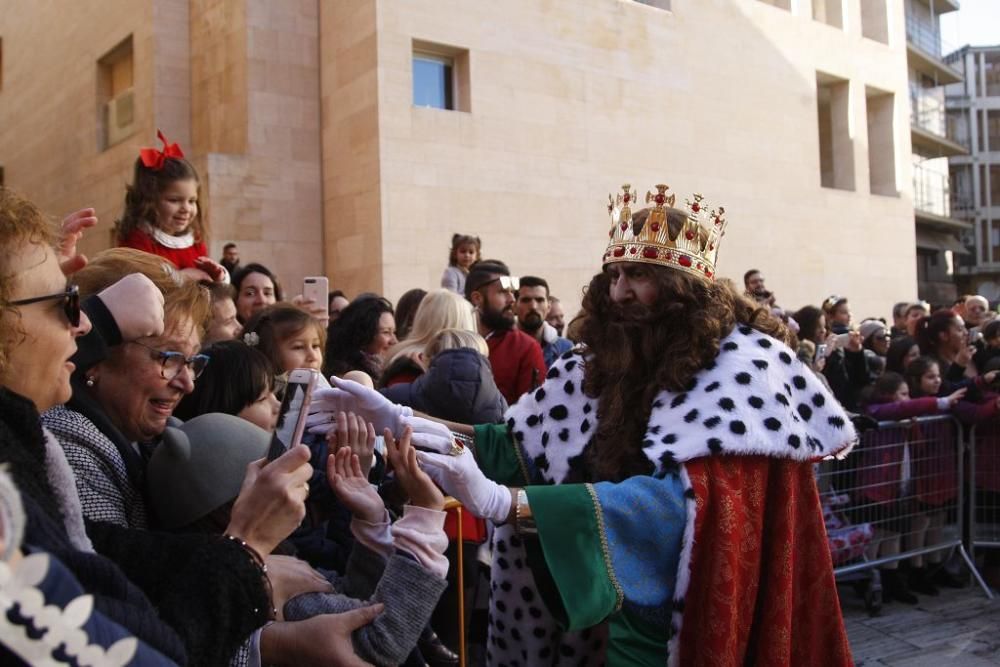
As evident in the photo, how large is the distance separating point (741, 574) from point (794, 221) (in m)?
15.6

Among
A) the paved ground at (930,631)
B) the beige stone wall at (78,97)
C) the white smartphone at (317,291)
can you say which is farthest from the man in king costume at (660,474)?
the beige stone wall at (78,97)

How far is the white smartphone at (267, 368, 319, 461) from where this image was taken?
6.53 ft

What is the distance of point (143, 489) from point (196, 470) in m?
0.15

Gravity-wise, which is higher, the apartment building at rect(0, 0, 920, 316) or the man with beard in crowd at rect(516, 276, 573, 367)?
the apartment building at rect(0, 0, 920, 316)

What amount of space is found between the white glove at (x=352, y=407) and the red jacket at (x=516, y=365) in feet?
8.66

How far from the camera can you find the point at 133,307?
2.28 meters

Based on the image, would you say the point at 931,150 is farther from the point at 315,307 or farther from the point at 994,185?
the point at 315,307

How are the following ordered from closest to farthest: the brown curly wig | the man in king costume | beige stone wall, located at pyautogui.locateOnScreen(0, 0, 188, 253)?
the man in king costume
the brown curly wig
beige stone wall, located at pyautogui.locateOnScreen(0, 0, 188, 253)

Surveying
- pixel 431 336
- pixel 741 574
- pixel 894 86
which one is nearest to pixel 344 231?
pixel 431 336

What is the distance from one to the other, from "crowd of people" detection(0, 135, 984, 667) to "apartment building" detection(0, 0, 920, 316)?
715cm

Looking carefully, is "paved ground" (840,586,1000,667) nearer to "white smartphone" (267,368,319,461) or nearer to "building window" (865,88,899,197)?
"white smartphone" (267,368,319,461)

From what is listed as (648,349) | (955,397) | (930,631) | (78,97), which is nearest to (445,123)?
(78,97)

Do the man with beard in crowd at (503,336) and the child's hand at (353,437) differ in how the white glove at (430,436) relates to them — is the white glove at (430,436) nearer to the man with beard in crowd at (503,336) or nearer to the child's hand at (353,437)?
the child's hand at (353,437)

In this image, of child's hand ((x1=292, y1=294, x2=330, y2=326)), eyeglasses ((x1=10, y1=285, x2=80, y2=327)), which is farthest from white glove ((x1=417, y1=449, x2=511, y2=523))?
child's hand ((x1=292, y1=294, x2=330, y2=326))
